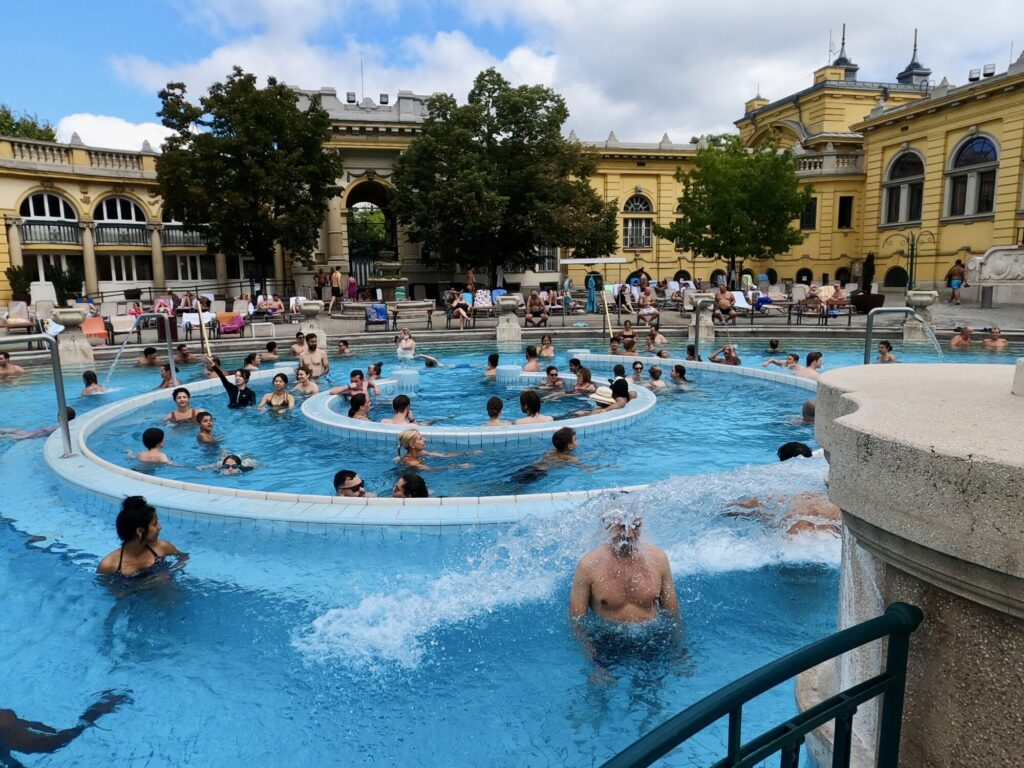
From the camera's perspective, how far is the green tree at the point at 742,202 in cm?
3269

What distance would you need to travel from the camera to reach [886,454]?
6.09 feet

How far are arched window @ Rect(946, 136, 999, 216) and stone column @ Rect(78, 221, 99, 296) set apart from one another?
39.1 metres

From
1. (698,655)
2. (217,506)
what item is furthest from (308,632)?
(698,655)

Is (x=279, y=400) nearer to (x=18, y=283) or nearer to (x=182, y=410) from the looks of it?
(x=182, y=410)

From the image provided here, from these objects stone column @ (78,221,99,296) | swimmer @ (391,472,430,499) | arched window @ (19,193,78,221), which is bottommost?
swimmer @ (391,472,430,499)

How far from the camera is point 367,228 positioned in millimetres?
67250

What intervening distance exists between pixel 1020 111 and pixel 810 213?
472 inches

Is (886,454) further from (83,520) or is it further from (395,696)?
(83,520)

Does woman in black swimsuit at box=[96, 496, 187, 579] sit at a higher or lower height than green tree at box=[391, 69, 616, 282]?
lower

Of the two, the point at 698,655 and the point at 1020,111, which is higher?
the point at 1020,111

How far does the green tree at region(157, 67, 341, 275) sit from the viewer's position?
92.2 ft

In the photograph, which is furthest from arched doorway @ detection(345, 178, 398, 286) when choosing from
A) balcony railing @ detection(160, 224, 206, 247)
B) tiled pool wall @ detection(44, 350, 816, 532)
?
tiled pool wall @ detection(44, 350, 816, 532)

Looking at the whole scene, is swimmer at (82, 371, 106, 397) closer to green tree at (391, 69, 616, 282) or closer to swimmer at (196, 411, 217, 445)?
swimmer at (196, 411, 217, 445)

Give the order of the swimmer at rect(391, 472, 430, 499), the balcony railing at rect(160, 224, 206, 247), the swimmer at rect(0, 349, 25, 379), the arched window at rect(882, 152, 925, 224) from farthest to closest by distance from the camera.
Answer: the arched window at rect(882, 152, 925, 224) < the balcony railing at rect(160, 224, 206, 247) < the swimmer at rect(0, 349, 25, 379) < the swimmer at rect(391, 472, 430, 499)
